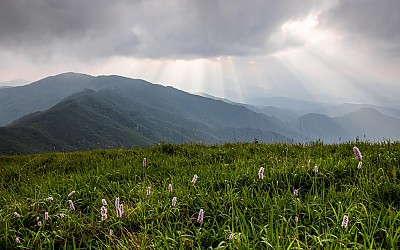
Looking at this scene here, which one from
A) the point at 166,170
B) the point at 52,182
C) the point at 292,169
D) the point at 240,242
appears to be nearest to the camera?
the point at 240,242

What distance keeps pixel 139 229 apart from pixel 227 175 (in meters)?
2.05

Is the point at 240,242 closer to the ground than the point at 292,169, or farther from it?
closer to the ground

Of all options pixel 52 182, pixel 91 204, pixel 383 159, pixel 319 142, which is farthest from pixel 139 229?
pixel 319 142

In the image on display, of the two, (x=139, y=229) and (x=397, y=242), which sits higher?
(x=397, y=242)

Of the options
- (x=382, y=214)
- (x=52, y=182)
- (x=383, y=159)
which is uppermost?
(x=383, y=159)

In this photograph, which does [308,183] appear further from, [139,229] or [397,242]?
[139,229]

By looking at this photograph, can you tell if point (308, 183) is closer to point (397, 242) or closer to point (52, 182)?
point (397, 242)

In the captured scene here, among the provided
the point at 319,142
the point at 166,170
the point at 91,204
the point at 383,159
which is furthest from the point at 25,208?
the point at 319,142

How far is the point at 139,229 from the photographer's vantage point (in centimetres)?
396

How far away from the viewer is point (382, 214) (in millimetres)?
3500

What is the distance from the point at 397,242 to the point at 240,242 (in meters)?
1.58

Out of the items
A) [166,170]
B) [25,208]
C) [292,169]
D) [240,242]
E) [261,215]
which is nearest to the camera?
[240,242]

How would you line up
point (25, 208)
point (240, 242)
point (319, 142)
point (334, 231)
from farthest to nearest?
point (319, 142), point (25, 208), point (334, 231), point (240, 242)

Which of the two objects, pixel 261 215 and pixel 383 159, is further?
pixel 383 159
